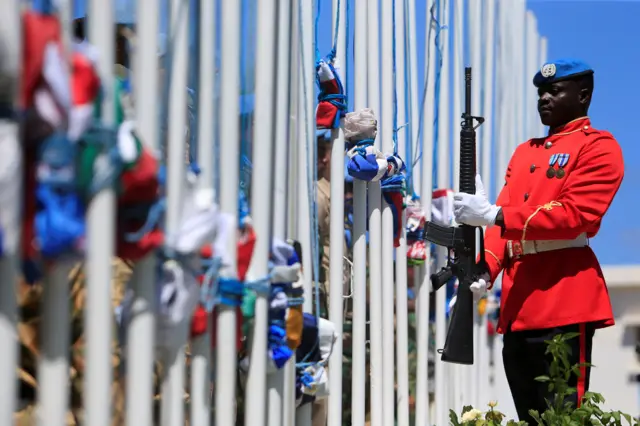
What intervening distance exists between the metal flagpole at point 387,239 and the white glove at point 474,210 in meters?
0.21

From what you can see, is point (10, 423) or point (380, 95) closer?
point (10, 423)

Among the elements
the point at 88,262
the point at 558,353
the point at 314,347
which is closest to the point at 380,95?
the point at 558,353

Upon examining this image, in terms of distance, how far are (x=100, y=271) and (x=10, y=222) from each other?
0.21 metres

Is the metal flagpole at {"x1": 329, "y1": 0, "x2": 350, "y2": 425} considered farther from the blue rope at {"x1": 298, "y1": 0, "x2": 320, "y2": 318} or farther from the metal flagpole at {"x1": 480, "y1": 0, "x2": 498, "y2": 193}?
the metal flagpole at {"x1": 480, "y1": 0, "x2": 498, "y2": 193}

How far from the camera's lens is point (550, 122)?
354cm

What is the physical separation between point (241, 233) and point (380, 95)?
1.46 m

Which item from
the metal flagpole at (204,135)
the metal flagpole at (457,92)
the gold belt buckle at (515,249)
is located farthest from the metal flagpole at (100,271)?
the metal flagpole at (457,92)

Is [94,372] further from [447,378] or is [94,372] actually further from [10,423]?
[447,378]

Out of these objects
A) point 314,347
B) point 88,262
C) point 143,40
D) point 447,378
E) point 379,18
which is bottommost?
point 447,378

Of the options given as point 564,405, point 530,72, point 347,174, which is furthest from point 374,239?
point 530,72

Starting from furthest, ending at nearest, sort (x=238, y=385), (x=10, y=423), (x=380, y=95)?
(x=380, y=95) → (x=238, y=385) → (x=10, y=423)

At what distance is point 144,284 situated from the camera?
5.71 feet

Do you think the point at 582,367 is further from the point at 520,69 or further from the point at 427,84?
the point at 520,69

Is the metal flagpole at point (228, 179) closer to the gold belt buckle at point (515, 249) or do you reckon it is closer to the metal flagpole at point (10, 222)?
the metal flagpole at point (10, 222)
